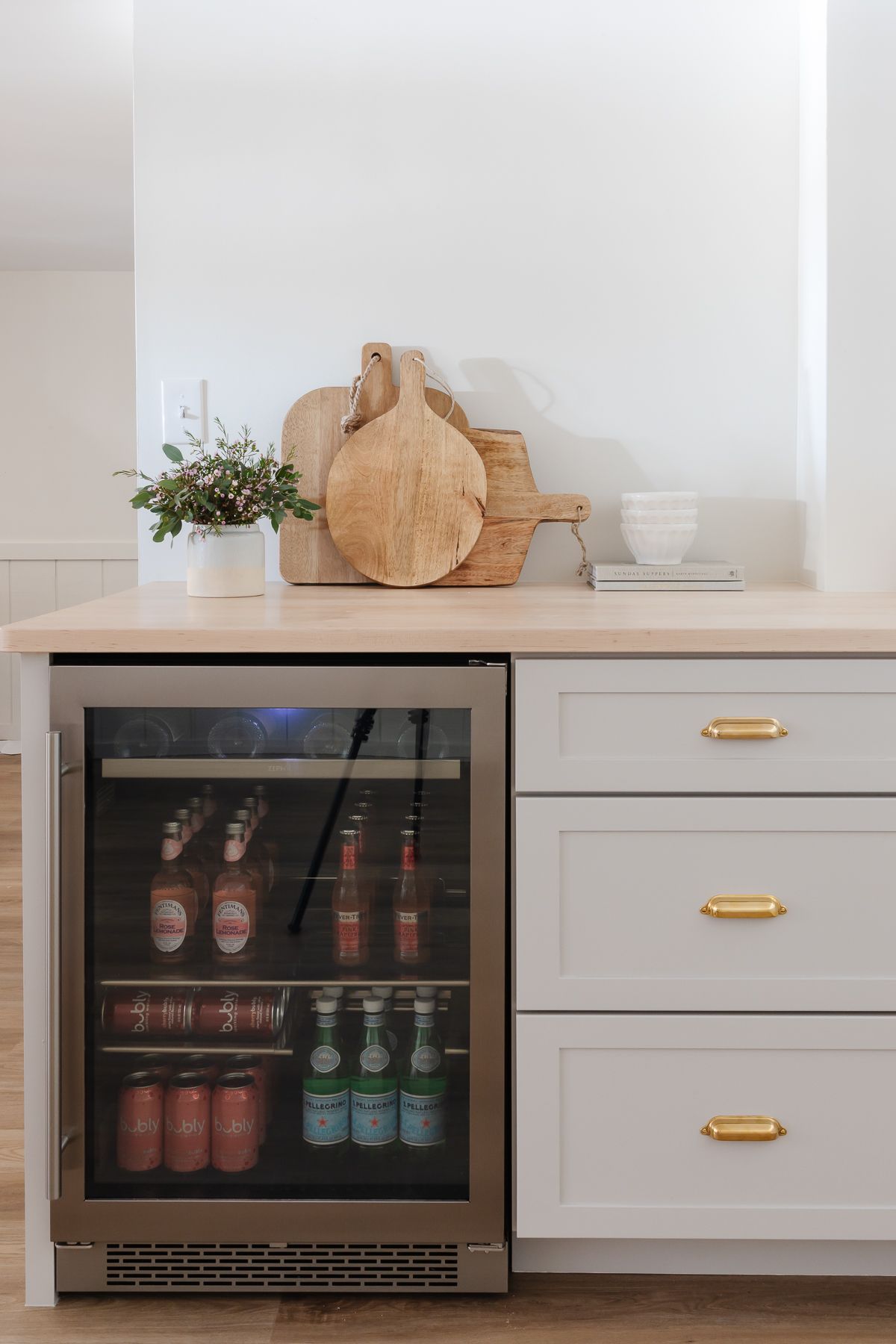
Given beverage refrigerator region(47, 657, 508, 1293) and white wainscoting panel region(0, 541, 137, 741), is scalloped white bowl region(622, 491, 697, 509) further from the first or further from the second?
white wainscoting panel region(0, 541, 137, 741)

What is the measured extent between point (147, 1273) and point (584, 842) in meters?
0.85

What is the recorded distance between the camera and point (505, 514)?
202 centimetres

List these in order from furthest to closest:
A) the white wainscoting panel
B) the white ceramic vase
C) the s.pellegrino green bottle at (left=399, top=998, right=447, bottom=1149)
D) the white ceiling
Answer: the white wainscoting panel < the white ceiling < the white ceramic vase < the s.pellegrino green bottle at (left=399, top=998, right=447, bottom=1149)

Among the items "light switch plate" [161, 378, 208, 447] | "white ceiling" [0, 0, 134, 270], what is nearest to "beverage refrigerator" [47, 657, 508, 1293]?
"light switch plate" [161, 378, 208, 447]

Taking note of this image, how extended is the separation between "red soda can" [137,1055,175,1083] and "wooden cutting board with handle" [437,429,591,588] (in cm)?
97

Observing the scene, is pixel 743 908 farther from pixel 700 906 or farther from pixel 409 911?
pixel 409 911

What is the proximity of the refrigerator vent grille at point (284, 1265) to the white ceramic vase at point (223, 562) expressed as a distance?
38.2 inches

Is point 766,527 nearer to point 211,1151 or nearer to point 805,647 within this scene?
point 805,647

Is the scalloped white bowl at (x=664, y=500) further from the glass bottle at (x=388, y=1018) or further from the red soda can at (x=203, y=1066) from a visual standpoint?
the red soda can at (x=203, y=1066)

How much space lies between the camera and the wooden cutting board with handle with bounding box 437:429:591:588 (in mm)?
2016

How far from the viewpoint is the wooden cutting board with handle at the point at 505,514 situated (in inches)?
79.4

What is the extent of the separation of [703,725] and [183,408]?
1.21m

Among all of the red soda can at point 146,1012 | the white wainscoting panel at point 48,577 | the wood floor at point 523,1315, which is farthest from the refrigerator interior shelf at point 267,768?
the white wainscoting panel at point 48,577

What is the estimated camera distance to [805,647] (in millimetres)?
1401
